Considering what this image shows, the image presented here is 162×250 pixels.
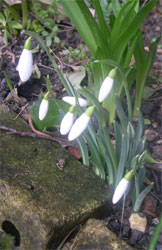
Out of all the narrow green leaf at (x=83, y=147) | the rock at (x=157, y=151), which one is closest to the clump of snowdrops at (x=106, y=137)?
the narrow green leaf at (x=83, y=147)

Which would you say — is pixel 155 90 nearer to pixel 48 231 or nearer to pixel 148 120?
pixel 148 120

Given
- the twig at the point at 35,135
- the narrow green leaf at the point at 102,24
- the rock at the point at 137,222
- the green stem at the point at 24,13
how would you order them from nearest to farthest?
the narrow green leaf at the point at 102,24 → the rock at the point at 137,222 → the twig at the point at 35,135 → the green stem at the point at 24,13

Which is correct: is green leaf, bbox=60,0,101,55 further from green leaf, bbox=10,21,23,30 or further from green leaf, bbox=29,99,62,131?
green leaf, bbox=10,21,23,30

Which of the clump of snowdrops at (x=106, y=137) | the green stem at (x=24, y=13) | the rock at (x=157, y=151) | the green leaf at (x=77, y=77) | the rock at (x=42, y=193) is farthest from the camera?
the green stem at (x=24, y=13)

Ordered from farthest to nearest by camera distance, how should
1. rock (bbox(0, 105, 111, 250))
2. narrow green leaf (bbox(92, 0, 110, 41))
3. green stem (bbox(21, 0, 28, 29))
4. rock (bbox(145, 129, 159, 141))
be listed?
green stem (bbox(21, 0, 28, 29)) < rock (bbox(145, 129, 159, 141)) < narrow green leaf (bbox(92, 0, 110, 41)) < rock (bbox(0, 105, 111, 250))

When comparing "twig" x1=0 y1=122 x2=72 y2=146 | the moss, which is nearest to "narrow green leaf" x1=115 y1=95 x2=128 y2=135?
"twig" x1=0 y1=122 x2=72 y2=146

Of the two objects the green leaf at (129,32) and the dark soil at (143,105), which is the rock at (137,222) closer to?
the dark soil at (143,105)

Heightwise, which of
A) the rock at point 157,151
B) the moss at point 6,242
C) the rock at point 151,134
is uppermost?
the rock at point 151,134
